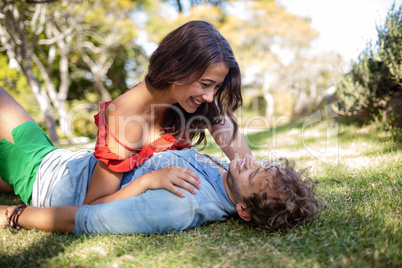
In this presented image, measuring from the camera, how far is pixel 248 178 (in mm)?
2066

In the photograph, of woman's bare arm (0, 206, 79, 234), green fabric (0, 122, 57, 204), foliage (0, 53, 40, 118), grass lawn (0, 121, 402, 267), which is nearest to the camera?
grass lawn (0, 121, 402, 267)

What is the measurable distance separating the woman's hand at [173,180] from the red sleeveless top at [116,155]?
0.81 ft

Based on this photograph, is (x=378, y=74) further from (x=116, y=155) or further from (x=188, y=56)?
(x=116, y=155)

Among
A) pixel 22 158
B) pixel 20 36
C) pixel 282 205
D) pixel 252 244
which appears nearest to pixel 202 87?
pixel 282 205

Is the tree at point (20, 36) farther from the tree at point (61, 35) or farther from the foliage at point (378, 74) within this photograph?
the foliage at point (378, 74)

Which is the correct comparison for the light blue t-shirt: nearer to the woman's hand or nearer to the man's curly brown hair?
the woman's hand

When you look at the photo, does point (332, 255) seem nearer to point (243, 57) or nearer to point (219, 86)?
point (219, 86)

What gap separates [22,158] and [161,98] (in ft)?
4.46

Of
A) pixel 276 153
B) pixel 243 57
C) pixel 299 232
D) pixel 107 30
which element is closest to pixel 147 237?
pixel 299 232

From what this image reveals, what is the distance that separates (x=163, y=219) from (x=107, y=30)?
16.0 meters

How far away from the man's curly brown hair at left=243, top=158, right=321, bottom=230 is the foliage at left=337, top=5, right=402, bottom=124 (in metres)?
3.72

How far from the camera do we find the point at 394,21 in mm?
4871

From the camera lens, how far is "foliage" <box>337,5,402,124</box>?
4848 millimetres

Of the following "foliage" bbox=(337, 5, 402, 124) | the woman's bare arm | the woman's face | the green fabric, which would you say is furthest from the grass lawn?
"foliage" bbox=(337, 5, 402, 124)
